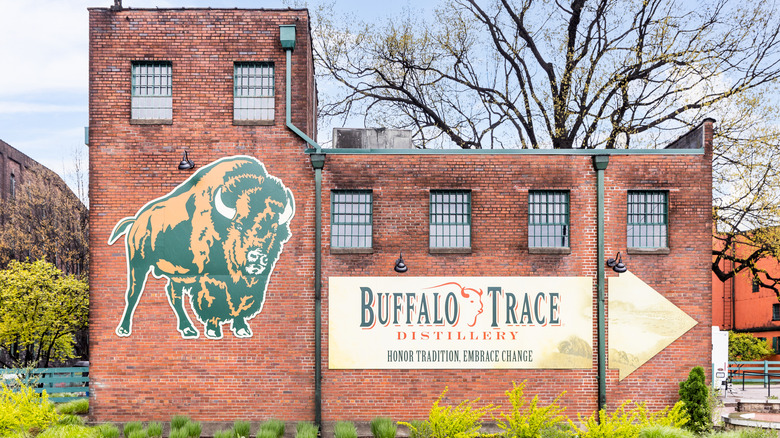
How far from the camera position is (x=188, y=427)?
13.7 metres

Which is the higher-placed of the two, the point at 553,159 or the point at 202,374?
the point at 553,159

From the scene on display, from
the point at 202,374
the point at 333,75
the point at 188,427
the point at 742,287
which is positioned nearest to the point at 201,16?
the point at 202,374

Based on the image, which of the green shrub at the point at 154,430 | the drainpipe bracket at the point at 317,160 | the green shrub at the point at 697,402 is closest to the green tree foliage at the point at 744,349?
the green shrub at the point at 697,402

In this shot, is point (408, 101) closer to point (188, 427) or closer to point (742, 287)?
point (188, 427)

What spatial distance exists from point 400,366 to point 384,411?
1.11 metres

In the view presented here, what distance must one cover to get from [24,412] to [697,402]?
14892 millimetres

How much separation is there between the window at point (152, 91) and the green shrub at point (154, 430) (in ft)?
23.5

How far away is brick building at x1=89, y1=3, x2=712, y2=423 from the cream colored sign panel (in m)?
0.05

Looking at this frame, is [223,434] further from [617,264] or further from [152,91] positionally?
[617,264]

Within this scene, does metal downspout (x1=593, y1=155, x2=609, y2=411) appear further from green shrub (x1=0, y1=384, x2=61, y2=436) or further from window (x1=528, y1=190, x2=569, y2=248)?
green shrub (x1=0, y1=384, x2=61, y2=436)

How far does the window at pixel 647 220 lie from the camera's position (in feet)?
49.5

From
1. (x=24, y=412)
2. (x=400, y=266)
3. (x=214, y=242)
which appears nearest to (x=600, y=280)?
(x=400, y=266)

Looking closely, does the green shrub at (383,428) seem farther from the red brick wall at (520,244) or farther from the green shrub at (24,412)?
the green shrub at (24,412)

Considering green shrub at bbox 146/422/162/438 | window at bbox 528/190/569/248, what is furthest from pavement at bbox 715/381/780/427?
green shrub at bbox 146/422/162/438
